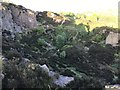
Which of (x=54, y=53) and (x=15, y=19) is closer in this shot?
(x=54, y=53)

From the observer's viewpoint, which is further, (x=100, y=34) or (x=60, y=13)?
(x=60, y=13)

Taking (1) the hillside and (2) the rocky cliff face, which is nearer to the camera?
(1) the hillside

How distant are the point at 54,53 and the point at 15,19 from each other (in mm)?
4181

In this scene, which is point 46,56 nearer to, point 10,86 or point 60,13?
point 10,86

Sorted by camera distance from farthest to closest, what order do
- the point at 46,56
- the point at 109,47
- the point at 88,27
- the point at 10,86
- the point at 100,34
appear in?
the point at 88,27
the point at 100,34
the point at 109,47
the point at 46,56
the point at 10,86

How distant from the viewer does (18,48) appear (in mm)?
12500

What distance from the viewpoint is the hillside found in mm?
8977

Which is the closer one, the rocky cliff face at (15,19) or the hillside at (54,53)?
the hillside at (54,53)

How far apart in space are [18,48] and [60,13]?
11.3 meters

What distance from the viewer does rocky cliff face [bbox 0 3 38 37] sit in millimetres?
15430

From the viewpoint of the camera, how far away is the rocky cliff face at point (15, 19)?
15.4 metres

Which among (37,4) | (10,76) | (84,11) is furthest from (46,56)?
(84,11)

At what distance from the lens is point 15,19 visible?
16766 millimetres

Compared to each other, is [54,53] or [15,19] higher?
[15,19]
